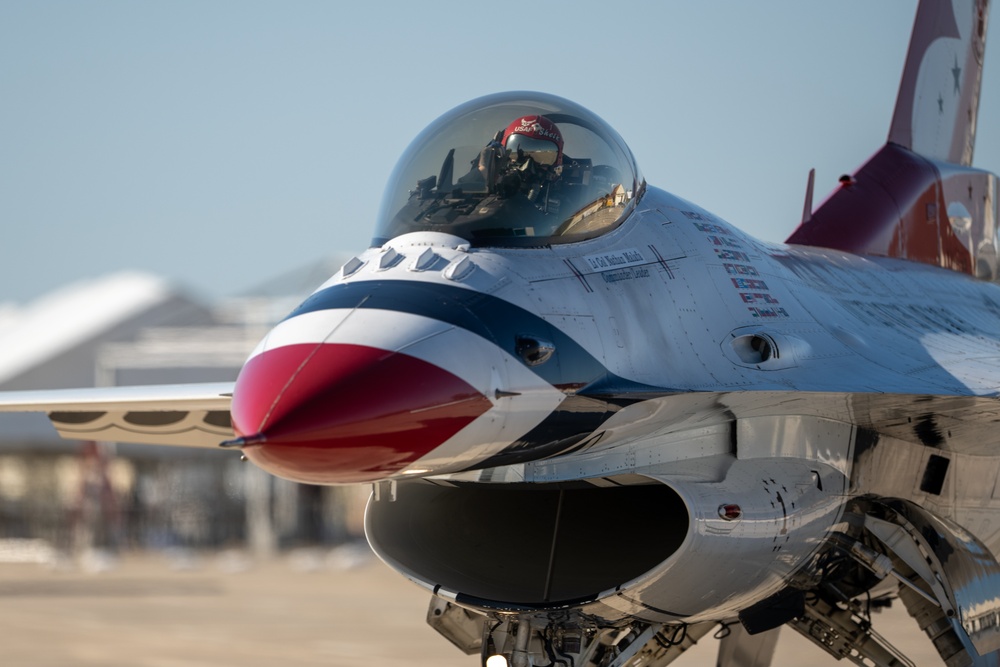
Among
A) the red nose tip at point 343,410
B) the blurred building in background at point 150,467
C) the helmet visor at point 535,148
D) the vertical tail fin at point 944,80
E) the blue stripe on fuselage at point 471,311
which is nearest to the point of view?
the red nose tip at point 343,410

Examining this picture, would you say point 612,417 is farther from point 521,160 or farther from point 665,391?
point 521,160

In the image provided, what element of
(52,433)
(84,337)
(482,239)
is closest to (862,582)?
(482,239)

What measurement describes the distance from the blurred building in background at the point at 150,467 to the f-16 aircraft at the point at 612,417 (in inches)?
863

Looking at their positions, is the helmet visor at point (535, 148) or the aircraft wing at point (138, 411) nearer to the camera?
the helmet visor at point (535, 148)

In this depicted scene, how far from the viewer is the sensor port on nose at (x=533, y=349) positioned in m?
5.00

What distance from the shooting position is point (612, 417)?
5.34 meters

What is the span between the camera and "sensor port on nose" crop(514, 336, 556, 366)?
5.00 m

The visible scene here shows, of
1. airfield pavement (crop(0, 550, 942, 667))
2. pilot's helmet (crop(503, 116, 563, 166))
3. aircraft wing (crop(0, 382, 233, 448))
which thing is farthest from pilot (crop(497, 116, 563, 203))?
airfield pavement (crop(0, 550, 942, 667))

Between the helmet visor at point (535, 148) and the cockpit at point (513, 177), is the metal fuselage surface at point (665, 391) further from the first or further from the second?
the helmet visor at point (535, 148)

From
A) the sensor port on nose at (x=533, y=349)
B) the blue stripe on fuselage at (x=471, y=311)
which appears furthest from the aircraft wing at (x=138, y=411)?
the sensor port on nose at (x=533, y=349)

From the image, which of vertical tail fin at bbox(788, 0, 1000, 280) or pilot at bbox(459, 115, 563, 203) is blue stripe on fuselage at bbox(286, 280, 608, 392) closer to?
pilot at bbox(459, 115, 563, 203)

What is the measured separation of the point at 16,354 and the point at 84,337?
239cm

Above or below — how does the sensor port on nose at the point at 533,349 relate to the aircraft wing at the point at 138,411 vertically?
above

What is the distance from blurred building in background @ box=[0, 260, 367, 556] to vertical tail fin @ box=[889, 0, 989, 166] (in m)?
17.5
